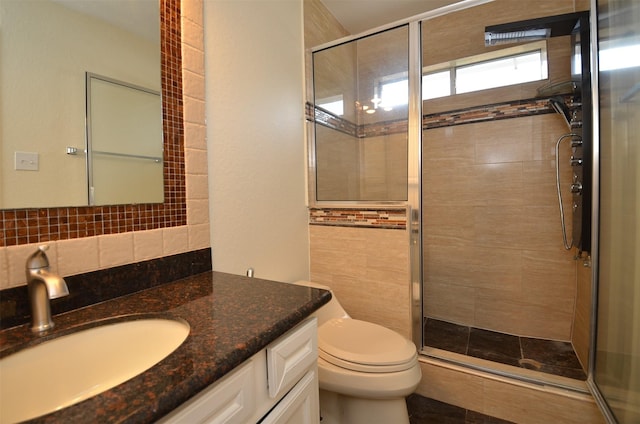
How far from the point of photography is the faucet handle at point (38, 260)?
647mm

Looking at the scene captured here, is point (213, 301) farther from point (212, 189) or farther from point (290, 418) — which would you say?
point (212, 189)

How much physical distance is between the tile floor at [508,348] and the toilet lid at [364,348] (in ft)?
2.22

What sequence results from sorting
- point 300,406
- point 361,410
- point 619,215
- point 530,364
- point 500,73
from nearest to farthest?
point 300,406
point 619,215
point 361,410
point 530,364
point 500,73

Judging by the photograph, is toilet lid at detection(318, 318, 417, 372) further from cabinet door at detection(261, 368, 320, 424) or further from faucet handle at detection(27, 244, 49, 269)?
faucet handle at detection(27, 244, 49, 269)

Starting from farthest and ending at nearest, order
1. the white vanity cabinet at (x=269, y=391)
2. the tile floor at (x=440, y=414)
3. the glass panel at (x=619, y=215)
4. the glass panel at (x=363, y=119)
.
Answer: the glass panel at (x=363, y=119)
the tile floor at (x=440, y=414)
the glass panel at (x=619, y=215)
the white vanity cabinet at (x=269, y=391)

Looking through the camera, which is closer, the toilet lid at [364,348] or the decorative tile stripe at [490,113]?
the toilet lid at [364,348]

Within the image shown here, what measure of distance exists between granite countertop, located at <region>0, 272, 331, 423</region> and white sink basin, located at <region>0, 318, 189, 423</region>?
0.02 metres

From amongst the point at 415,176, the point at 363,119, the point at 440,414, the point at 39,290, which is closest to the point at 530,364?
the point at 440,414

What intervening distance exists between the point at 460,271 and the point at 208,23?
7.39 feet

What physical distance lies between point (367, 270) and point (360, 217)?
1.05ft

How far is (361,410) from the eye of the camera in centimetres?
129

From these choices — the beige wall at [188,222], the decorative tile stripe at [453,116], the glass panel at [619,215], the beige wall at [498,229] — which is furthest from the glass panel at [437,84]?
the beige wall at [188,222]

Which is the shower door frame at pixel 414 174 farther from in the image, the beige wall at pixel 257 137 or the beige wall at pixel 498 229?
the beige wall at pixel 498 229

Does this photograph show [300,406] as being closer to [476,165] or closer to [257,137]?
[257,137]
